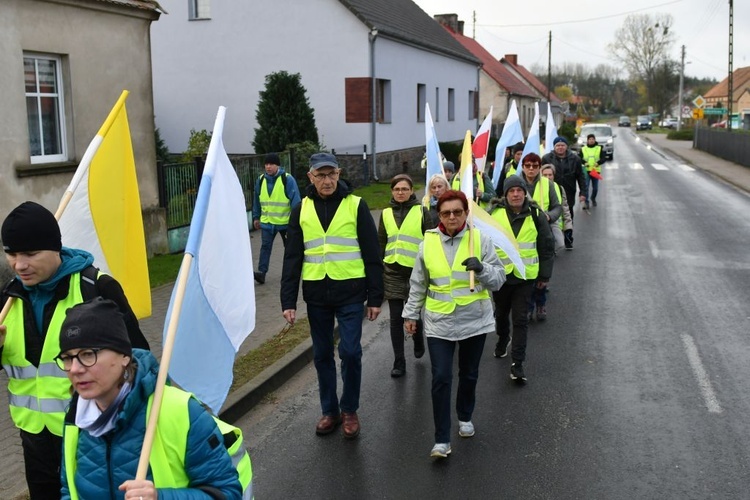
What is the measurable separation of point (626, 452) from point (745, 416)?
133cm

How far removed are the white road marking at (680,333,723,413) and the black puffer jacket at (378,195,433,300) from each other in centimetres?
275

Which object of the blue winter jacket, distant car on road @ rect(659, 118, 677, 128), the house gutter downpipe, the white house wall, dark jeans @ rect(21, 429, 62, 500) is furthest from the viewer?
distant car on road @ rect(659, 118, 677, 128)

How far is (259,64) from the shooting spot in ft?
86.7

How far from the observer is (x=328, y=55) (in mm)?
25562

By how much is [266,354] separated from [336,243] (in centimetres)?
248

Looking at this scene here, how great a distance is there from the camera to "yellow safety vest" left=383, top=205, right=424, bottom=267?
24.3 feet

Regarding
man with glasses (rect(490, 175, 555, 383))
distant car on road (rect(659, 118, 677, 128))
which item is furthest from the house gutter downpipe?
distant car on road (rect(659, 118, 677, 128))

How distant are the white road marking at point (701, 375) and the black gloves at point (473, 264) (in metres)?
2.58

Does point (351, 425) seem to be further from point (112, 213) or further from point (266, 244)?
point (266, 244)

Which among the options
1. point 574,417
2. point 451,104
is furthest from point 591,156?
point 451,104

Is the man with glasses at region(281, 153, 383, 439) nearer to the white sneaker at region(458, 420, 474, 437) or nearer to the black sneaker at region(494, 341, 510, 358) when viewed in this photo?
the white sneaker at region(458, 420, 474, 437)

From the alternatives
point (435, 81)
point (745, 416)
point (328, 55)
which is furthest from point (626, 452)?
point (435, 81)

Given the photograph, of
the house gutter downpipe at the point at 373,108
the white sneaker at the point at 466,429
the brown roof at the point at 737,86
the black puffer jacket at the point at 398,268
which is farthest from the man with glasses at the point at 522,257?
the brown roof at the point at 737,86

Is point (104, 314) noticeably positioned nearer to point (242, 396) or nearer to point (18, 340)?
point (18, 340)
